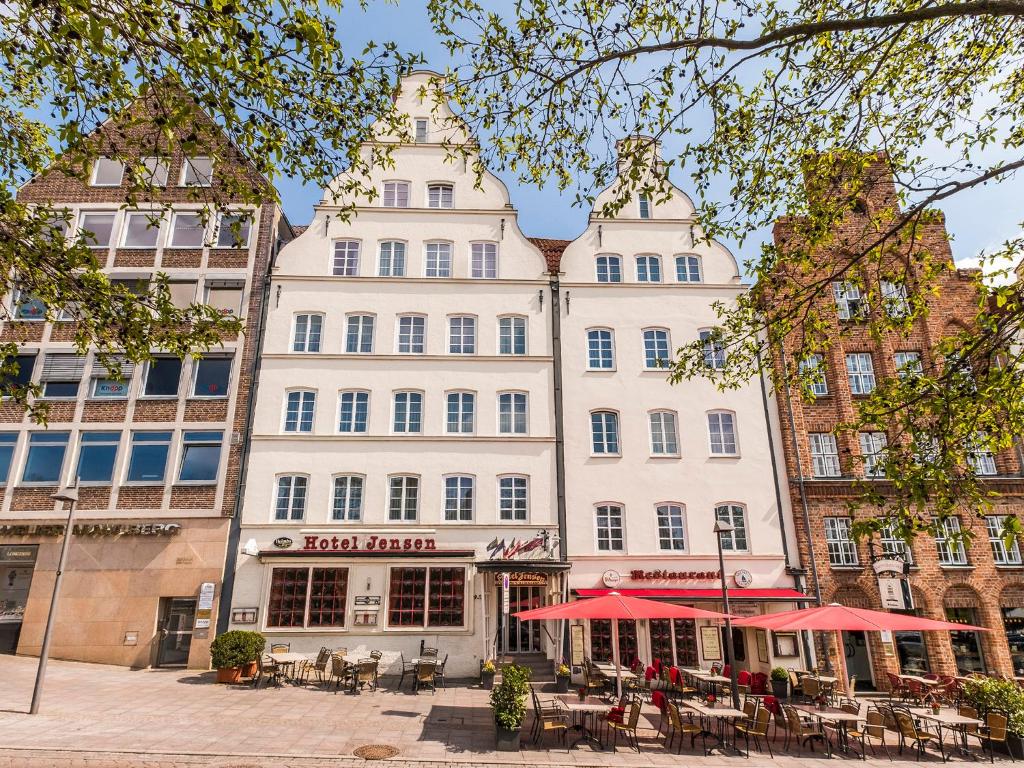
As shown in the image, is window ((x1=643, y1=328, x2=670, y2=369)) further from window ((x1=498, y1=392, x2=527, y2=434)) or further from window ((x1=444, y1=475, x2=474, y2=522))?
window ((x1=444, y1=475, x2=474, y2=522))

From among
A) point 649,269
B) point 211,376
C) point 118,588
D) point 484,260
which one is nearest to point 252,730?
point 118,588

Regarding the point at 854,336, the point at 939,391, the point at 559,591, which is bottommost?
the point at 559,591

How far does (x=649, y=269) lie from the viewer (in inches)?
930

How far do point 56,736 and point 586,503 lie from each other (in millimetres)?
14313

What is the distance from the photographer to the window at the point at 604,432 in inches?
832

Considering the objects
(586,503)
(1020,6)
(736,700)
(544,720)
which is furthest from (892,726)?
(1020,6)

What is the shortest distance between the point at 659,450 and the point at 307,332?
13087 mm

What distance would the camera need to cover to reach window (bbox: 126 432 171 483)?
2011cm

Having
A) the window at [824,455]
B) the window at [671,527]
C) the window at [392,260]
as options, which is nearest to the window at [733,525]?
the window at [671,527]

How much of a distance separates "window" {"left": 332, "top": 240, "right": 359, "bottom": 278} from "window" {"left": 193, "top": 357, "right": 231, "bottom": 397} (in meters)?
5.09

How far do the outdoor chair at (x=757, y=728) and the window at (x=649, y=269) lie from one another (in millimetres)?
15202

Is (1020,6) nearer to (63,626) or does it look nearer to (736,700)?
(736,700)

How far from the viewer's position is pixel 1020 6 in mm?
6629

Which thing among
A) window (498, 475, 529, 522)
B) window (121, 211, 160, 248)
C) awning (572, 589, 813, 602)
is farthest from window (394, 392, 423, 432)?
window (121, 211, 160, 248)
